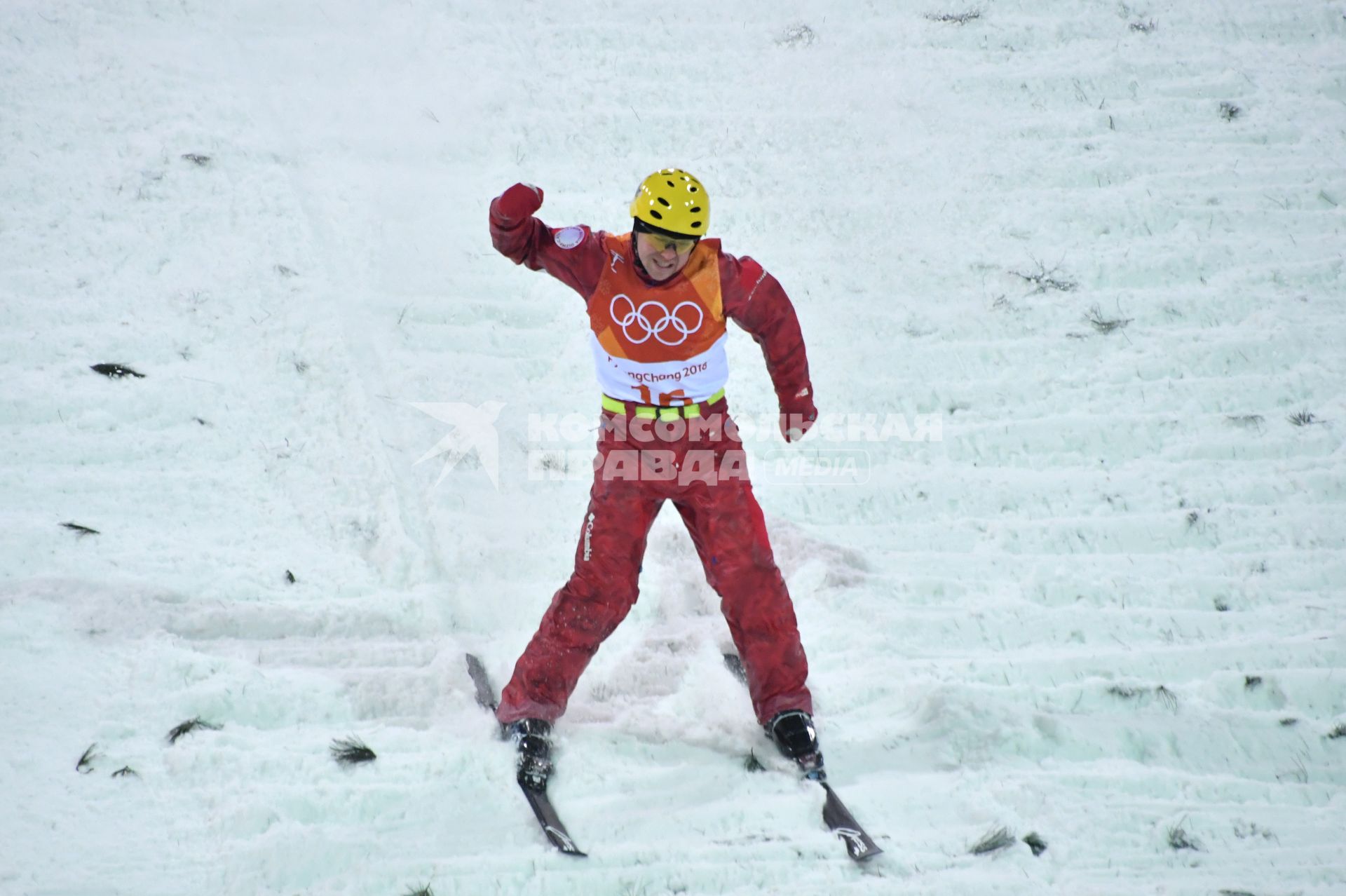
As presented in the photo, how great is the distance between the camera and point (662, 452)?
396 centimetres

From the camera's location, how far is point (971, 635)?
4.63m

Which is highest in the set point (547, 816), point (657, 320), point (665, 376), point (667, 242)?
point (667, 242)

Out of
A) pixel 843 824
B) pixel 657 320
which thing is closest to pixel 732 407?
pixel 657 320

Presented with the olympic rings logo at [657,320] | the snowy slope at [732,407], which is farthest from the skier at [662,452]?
the snowy slope at [732,407]

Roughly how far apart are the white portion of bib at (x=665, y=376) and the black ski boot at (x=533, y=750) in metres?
1.28

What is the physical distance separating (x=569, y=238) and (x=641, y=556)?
125 cm

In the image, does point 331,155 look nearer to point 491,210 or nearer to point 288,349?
point 288,349

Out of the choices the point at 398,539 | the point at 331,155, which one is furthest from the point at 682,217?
the point at 331,155

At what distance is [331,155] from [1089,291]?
4968 millimetres

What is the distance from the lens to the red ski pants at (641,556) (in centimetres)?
395

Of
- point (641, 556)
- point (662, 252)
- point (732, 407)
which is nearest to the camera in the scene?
point (662, 252)
